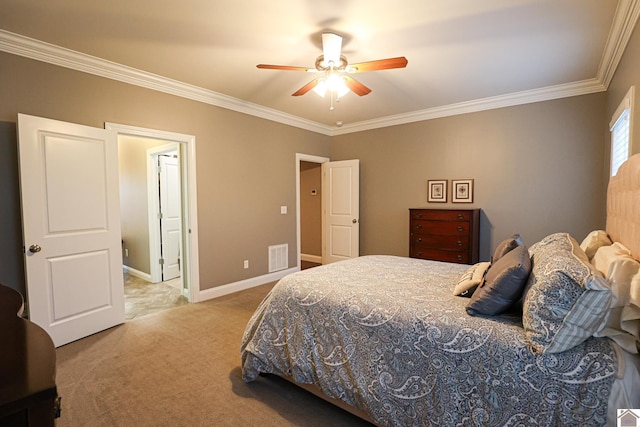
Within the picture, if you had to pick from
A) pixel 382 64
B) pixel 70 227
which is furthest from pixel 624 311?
pixel 70 227

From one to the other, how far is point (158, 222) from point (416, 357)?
4.45m

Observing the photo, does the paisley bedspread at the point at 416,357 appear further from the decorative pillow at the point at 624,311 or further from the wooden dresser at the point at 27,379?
the wooden dresser at the point at 27,379

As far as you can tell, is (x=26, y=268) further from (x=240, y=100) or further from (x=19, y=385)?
(x=240, y=100)

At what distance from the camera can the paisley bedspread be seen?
1228mm

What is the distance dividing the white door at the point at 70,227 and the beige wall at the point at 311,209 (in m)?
4.06

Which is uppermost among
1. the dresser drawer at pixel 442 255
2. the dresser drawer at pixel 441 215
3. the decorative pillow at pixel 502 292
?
the dresser drawer at pixel 441 215

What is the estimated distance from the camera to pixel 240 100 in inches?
165

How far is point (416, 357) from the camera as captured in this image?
4.99ft

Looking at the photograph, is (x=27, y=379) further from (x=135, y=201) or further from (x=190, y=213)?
(x=135, y=201)

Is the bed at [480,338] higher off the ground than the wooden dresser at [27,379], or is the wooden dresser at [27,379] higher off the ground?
the wooden dresser at [27,379]

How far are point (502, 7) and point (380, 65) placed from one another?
905 millimetres

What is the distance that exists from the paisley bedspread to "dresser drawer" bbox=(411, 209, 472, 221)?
1.98 m

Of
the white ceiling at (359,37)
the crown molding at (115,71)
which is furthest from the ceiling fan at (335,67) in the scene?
the crown molding at (115,71)

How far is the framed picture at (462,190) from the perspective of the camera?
441 centimetres
